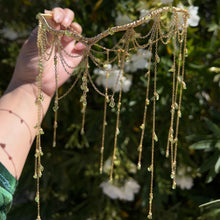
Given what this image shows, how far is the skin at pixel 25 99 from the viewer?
0.83 metres

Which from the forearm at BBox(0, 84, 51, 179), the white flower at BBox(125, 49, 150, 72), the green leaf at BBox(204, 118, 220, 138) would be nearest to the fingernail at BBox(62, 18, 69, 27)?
the forearm at BBox(0, 84, 51, 179)

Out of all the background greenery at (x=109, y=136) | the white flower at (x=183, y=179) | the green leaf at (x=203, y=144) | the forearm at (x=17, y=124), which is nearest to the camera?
the forearm at (x=17, y=124)

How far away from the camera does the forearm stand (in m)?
0.83

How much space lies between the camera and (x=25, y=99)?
2.98 ft

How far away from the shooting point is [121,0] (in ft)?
4.01

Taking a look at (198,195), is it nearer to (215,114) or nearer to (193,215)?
(193,215)

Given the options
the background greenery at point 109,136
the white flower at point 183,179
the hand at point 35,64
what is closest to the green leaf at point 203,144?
the background greenery at point 109,136

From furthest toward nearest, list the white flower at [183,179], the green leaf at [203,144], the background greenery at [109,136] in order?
the white flower at [183,179]
the background greenery at [109,136]
the green leaf at [203,144]

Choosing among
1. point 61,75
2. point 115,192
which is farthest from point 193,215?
point 61,75

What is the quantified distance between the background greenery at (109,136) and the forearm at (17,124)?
0.23m

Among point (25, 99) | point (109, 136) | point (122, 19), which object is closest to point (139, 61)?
point (122, 19)

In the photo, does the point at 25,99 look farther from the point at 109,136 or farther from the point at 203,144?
the point at 203,144

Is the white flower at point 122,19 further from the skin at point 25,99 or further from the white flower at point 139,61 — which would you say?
the skin at point 25,99

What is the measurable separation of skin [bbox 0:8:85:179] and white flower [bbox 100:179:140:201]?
410mm
